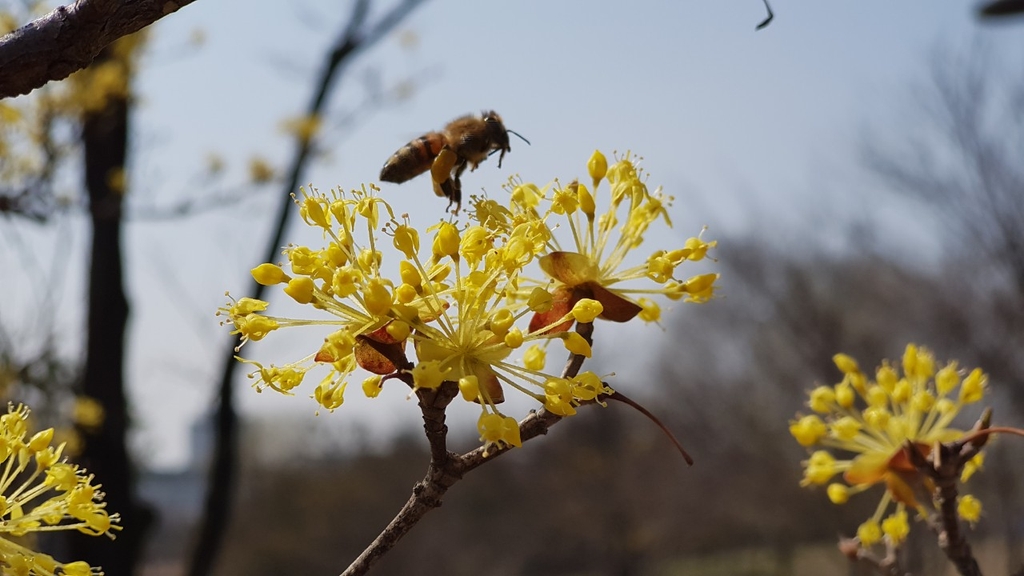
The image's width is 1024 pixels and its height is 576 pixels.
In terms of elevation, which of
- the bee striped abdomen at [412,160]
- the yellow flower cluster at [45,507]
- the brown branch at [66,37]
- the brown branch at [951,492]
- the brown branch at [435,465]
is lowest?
the brown branch at [951,492]

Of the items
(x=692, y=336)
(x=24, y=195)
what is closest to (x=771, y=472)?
(x=692, y=336)

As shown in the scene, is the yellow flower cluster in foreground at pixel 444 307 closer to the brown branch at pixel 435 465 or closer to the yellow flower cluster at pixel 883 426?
the brown branch at pixel 435 465

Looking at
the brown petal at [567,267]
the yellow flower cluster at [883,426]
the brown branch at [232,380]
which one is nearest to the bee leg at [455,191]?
the brown petal at [567,267]

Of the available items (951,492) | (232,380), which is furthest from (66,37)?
(232,380)

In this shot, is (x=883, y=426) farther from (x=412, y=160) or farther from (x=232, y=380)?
(x=232, y=380)

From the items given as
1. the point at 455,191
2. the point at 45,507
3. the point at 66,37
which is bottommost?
the point at 45,507

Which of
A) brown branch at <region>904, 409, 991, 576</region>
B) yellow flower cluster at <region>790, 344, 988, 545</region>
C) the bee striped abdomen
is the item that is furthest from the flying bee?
brown branch at <region>904, 409, 991, 576</region>

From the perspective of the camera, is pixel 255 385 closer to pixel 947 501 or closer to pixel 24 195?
pixel 947 501
